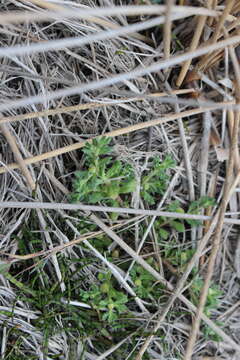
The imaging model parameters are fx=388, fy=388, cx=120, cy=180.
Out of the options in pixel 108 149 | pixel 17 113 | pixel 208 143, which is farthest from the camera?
pixel 208 143

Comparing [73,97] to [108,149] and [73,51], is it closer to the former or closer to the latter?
[73,51]

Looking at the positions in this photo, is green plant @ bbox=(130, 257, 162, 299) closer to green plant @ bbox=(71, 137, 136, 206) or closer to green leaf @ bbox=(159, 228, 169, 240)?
green leaf @ bbox=(159, 228, 169, 240)

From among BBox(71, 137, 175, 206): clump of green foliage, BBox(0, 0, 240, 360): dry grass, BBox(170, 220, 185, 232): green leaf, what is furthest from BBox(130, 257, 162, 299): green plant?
BBox(71, 137, 175, 206): clump of green foliage

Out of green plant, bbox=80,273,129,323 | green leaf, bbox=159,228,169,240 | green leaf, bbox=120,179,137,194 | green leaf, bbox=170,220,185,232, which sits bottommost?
green plant, bbox=80,273,129,323

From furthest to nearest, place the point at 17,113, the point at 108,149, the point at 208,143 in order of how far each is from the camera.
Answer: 1. the point at 208,143
2. the point at 17,113
3. the point at 108,149

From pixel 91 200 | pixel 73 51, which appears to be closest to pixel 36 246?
pixel 91 200

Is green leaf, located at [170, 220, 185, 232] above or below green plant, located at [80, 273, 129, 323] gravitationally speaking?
above

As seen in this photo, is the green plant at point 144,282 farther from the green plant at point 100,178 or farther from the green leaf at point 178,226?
the green plant at point 100,178

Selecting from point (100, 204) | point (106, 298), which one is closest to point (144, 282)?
point (106, 298)
